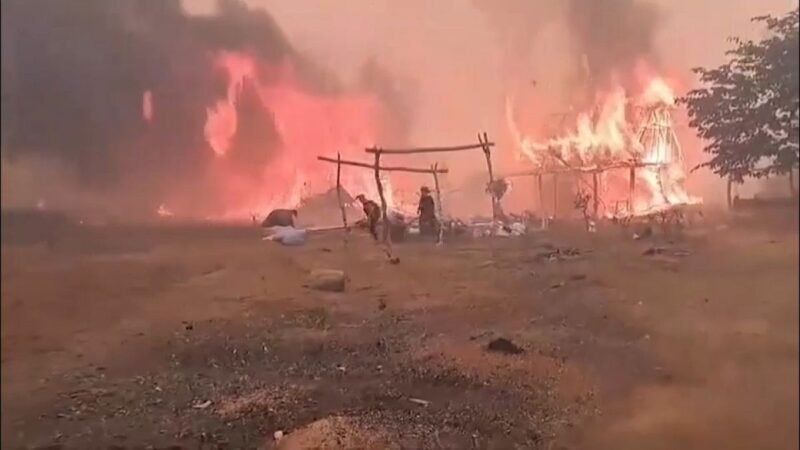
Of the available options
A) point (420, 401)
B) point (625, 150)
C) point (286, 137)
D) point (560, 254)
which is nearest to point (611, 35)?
point (625, 150)

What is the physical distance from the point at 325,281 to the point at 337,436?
30 cm

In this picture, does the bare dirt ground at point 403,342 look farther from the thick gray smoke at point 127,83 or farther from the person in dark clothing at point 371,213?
the thick gray smoke at point 127,83

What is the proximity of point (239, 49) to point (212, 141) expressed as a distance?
0.19m

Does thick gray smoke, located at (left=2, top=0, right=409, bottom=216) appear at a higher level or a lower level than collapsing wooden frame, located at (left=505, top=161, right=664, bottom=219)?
higher

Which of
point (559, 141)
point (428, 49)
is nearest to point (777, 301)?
point (559, 141)

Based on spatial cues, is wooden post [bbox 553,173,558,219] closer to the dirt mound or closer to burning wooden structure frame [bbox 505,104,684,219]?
burning wooden structure frame [bbox 505,104,684,219]

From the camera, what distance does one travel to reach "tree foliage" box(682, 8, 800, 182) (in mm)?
1615

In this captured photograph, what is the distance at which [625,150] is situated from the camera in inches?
67.8

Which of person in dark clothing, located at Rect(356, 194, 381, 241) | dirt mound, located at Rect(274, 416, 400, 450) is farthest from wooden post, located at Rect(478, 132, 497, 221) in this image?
dirt mound, located at Rect(274, 416, 400, 450)

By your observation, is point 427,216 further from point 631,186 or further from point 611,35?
point 611,35

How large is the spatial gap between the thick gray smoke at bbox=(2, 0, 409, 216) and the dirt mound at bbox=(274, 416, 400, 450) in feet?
1.75

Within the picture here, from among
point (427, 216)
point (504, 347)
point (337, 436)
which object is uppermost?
point (427, 216)

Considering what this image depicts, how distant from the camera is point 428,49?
176 centimetres

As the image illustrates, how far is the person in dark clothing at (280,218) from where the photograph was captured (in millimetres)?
1753
